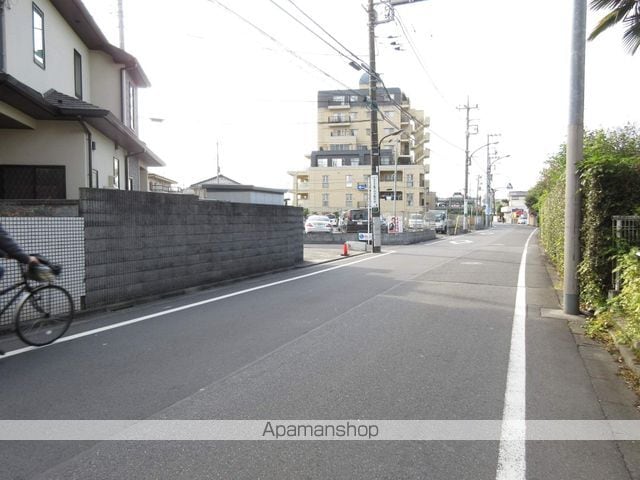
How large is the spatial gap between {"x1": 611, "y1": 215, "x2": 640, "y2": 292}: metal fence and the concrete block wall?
305 inches

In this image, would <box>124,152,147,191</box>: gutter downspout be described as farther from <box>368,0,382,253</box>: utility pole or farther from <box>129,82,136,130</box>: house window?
<box>368,0,382,253</box>: utility pole

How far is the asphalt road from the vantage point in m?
3.13

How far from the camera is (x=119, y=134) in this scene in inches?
A: 548

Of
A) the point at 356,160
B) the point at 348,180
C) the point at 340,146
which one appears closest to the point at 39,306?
the point at 348,180

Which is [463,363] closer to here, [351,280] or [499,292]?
[499,292]

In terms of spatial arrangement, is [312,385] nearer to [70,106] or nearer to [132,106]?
[70,106]

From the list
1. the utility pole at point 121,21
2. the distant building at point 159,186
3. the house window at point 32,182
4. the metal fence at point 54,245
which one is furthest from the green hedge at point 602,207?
the utility pole at point 121,21

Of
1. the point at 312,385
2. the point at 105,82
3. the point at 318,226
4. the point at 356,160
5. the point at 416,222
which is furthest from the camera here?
the point at 356,160

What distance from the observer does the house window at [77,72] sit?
14180mm

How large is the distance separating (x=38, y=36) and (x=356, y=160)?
64.3 meters

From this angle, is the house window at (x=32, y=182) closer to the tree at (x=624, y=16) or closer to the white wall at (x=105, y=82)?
the white wall at (x=105, y=82)

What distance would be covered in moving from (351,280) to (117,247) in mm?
5492

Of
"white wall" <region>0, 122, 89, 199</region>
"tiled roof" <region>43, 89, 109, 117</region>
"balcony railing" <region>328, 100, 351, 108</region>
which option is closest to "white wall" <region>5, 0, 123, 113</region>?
"tiled roof" <region>43, 89, 109, 117</region>

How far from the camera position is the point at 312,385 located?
14.6ft
